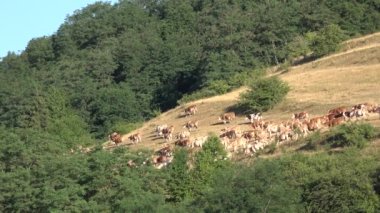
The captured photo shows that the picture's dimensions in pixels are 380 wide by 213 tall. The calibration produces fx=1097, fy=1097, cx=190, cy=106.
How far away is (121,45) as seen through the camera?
383 feet

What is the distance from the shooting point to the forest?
4444cm

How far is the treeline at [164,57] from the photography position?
94.3m

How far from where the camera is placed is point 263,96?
72.4 metres

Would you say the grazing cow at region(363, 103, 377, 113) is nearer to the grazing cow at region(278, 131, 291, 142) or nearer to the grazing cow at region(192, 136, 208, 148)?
the grazing cow at region(278, 131, 291, 142)

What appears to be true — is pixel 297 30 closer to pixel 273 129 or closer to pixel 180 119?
pixel 180 119

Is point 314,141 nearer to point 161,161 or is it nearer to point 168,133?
point 161,161

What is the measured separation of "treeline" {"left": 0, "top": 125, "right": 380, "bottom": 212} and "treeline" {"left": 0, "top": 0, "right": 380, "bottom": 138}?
30.9m

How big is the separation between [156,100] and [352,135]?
5527cm

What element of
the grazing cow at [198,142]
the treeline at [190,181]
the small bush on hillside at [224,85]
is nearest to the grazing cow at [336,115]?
the treeline at [190,181]

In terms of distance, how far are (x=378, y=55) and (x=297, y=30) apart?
21.0 metres

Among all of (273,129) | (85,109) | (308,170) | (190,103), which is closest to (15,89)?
(85,109)

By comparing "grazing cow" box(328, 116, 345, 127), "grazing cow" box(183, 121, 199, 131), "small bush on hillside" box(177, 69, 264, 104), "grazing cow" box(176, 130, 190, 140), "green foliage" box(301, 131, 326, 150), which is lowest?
"green foliage" box(301, 131, 326, 150)

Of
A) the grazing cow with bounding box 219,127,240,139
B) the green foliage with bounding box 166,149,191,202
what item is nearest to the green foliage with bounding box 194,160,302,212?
the green foliage with bounding box 166,149,191,202

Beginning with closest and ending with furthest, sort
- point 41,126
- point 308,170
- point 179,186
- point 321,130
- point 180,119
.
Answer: point 308,170 → point 179,186 → point 321,130 → point 180,119 → point 41,126
